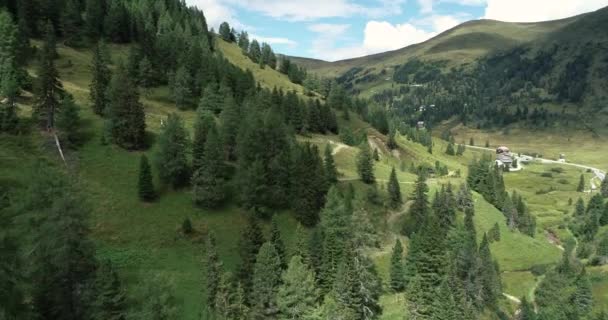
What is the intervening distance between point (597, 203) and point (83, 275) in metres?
208

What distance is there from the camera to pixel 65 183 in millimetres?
50094

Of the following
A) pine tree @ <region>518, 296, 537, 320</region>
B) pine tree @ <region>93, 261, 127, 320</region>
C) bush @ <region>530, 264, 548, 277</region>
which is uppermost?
pine tree @ <region>93, 261, 127, 320</region>

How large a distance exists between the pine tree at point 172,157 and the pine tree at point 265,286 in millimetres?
35044

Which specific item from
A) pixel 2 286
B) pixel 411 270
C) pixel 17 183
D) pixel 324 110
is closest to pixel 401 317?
pixel 411 270

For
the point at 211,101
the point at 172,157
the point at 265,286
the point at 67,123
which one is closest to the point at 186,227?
the point at 172,157

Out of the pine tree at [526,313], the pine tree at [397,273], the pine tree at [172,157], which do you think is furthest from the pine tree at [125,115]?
the pine tree at [526,313]

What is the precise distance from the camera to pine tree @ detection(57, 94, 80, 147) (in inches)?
3575

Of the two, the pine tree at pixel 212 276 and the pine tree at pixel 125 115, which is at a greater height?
the pine tree at pixel 125 115

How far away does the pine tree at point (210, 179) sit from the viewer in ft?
288

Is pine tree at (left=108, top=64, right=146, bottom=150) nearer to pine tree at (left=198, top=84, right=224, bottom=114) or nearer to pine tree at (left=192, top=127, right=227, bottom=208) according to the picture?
pine tree at (left=192, top=127, right=227, bottom=208)

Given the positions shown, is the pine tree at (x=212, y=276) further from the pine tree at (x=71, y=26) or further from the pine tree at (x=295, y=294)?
the pine tree at (x=71, y=26)

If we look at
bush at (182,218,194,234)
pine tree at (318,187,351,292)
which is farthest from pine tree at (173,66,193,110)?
pine tree at (318,187,351,292)

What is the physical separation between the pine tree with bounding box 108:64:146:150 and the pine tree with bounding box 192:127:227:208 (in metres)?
18.3

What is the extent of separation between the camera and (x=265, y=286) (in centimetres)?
6188
